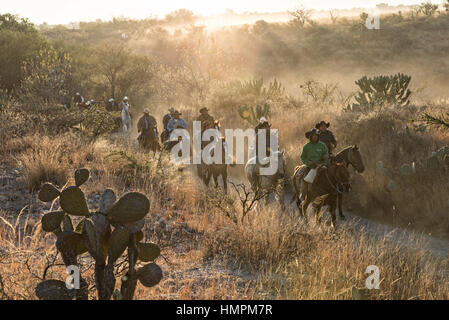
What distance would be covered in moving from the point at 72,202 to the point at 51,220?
31 cm

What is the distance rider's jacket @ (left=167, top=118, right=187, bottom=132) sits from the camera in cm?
1320

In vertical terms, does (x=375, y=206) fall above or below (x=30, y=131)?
below

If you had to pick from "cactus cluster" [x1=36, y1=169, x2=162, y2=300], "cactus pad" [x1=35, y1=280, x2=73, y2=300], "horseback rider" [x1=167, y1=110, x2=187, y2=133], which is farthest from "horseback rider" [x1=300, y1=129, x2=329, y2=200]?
"cactus pad" [x1=35, y1=280, x2=73, y2=300]

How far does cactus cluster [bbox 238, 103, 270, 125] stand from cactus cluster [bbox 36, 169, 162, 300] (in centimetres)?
1359

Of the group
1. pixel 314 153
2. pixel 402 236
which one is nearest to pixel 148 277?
pixel 314 153

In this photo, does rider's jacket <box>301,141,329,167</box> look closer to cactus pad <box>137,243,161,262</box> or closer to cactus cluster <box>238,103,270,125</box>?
cactus pad <box>137,243,161,262</box>

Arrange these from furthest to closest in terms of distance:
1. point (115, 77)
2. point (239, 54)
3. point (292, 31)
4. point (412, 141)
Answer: point (292, 31) < point (239, 54) < point (115, 77) < point (412, 141)

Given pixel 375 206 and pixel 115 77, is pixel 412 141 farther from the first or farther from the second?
pixel 115 77

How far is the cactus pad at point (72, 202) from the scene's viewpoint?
3.51 m

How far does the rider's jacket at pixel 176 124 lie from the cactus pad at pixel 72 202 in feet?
32.0

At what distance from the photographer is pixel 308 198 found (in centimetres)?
868

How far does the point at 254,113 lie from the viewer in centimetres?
1733

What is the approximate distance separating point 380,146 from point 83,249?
9629 mm
